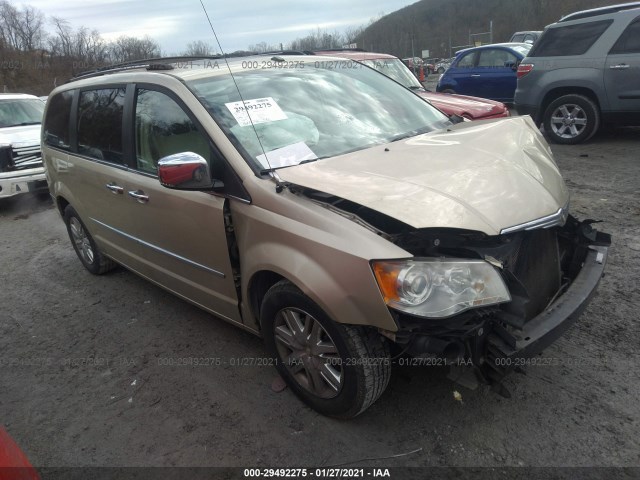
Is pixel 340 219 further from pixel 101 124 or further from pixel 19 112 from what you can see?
pixel 19 112

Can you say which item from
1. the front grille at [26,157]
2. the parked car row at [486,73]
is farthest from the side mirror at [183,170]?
the parked car row at [486,73]

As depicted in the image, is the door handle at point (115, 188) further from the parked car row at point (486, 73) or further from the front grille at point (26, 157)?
the parked car row at point (486, 73)

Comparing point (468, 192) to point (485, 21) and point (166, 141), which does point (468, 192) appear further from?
point (485, 21)

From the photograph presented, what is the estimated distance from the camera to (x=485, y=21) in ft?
247

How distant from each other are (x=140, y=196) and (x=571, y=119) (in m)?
7.23

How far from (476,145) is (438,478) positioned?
1797 millimetres

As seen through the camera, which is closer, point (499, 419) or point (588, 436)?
point (588, 436)

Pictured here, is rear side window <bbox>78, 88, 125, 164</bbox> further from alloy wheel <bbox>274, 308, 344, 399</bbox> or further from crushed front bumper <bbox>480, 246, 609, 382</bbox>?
crushed front bumper <bbox>480, 246, 609, 382</bbox>

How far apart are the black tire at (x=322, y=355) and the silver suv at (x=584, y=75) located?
277 inches

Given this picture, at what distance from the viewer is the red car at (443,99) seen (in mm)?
6758

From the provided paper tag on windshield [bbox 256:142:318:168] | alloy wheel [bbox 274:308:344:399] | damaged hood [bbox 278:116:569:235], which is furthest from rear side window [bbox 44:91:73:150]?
alloy wheel [bbox 274:308:344:399]

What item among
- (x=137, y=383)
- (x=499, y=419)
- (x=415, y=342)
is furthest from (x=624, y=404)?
(x=137, y=383)

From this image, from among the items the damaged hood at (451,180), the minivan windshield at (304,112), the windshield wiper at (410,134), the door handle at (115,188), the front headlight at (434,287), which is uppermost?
the minivan windshield at (304,112)

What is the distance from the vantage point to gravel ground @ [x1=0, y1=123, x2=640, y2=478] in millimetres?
2312
